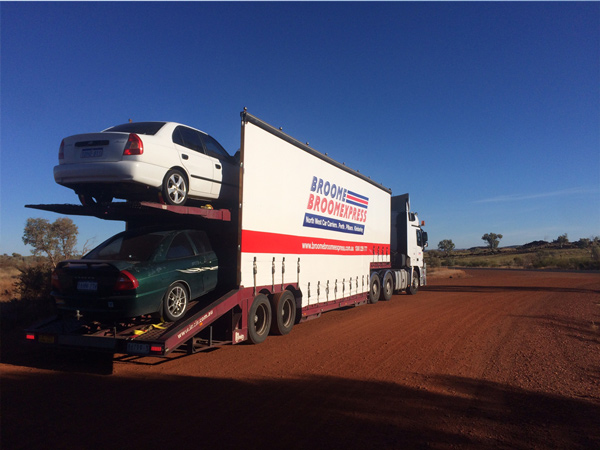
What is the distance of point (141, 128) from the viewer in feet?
23.1

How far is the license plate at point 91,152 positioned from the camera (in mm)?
6414

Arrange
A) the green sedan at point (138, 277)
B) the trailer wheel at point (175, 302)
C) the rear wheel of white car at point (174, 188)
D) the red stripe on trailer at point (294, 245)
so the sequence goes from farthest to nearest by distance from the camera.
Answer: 1. the red stripe on trailer at point (294, 245)
2. the rear wheel of white car at point (174, 188)
3. the trailer wheel at point (175, 302)
4. the green sedan at point (138, 277)

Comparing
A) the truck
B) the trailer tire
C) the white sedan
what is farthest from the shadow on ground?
the trailer tire

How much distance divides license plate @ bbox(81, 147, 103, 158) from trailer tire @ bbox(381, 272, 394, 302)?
11.6m

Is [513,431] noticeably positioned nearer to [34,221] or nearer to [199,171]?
[199,171]

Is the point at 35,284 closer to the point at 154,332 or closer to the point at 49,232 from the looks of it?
the point at 154,332

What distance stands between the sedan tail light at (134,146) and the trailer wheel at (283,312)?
3819 mm

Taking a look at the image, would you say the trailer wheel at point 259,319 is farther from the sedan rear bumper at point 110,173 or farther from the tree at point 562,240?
the tree at point 562,240

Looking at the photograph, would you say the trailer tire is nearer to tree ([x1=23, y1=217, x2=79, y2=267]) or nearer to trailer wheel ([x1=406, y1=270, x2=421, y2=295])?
trailer wheel ([x1=406, y1=270, x2=421, y2=295])

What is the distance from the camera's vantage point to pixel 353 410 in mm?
4746

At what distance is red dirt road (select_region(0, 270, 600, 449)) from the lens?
4043 millimetres

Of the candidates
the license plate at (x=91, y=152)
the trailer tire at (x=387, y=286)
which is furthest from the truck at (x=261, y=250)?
the trailer tire at (x=387, y=286)

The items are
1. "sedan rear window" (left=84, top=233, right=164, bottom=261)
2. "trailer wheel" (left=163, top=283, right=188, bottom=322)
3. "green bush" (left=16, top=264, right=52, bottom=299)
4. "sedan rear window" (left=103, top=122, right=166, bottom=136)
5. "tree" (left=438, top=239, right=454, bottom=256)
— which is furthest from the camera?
"tree" (left=438, top=239, right=454, bottom=256)

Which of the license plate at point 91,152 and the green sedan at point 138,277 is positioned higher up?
the license plate at point 91,152
